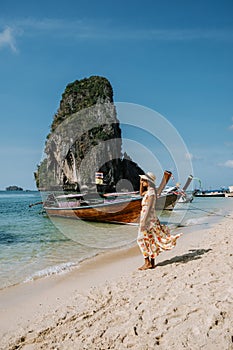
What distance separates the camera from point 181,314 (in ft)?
10.1

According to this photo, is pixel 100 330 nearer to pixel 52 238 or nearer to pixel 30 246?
pixel 30 246

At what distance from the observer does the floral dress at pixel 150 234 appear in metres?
5.35

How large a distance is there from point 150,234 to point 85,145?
6888 cm

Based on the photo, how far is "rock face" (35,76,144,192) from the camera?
231ft

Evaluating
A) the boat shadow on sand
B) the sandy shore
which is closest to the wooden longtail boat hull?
the boat shadow on sand

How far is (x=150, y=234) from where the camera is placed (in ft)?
17.7

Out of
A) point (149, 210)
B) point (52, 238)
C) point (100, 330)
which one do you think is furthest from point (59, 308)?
point (52, 238)

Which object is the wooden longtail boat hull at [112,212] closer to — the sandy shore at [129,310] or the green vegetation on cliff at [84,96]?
the sandy shore at [129,310]

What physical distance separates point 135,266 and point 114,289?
1818 mm

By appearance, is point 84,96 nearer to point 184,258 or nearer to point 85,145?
point 85,145

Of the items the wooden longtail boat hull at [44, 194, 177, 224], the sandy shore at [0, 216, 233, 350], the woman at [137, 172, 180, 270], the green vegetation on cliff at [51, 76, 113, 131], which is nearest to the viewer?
the sandy shore at [0, 216, 233, 350]

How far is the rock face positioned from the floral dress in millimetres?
60412

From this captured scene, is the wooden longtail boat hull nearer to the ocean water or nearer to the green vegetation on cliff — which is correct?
the ocean water

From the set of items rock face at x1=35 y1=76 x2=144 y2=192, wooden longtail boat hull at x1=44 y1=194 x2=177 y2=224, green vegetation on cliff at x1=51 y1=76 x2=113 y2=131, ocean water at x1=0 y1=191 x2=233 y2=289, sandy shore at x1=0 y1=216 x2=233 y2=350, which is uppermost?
green vegetation on cliff at x1=51 y1=76 x2=113 y2=131
